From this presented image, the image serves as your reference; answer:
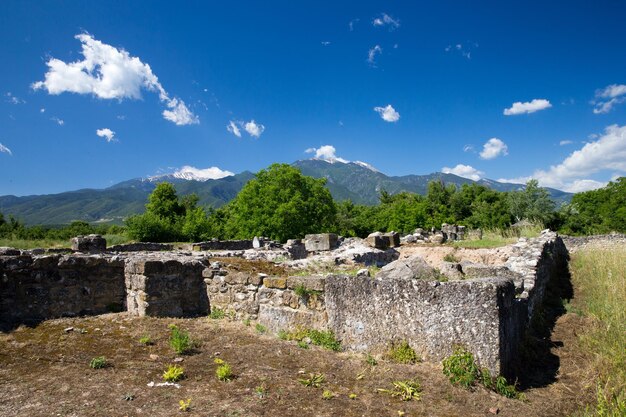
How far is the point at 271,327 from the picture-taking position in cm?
743

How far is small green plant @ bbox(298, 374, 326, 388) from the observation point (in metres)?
5.18

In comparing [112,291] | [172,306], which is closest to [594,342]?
[172,306]

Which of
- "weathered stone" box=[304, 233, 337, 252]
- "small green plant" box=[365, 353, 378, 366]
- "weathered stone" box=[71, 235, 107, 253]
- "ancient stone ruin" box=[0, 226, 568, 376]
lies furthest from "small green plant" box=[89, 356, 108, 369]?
"weathered stone" box=[71, 235, 107, 253]

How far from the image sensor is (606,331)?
680 centimetres

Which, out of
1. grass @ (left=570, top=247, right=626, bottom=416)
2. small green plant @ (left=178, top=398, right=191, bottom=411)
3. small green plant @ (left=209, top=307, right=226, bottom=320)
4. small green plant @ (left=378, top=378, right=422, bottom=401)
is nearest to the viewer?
small green plant @ (left=178, top=398, right=191, bottom=411)

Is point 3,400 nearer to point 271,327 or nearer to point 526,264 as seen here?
point 271,327

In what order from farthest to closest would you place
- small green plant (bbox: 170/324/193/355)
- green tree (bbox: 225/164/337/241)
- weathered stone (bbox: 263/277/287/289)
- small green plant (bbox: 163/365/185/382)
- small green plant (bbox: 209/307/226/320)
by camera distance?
green tree (bbox: 225/164/337/241) < small green plant (bbox: 209/307/226/320) < weathered stone (bbox: 263/277/287/289) < small green plant (bbox: 170/324/193/355) < small green plant (bbox: 163/365/185/382)

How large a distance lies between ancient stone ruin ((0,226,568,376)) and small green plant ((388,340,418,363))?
4.1 inches

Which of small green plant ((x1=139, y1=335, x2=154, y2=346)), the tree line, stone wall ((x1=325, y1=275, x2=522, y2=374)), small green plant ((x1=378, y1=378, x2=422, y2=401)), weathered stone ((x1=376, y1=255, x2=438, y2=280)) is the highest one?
the tree line

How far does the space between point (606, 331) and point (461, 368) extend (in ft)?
11.4

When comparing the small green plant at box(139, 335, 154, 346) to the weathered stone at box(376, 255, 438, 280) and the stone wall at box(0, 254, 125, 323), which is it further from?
the weathered stone at box(376, 255, 438, 280)

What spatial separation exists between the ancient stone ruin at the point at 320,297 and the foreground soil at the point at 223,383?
1.55ft

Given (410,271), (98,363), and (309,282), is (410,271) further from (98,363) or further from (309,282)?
(98,363)

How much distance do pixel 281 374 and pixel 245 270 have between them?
359 centimetres
